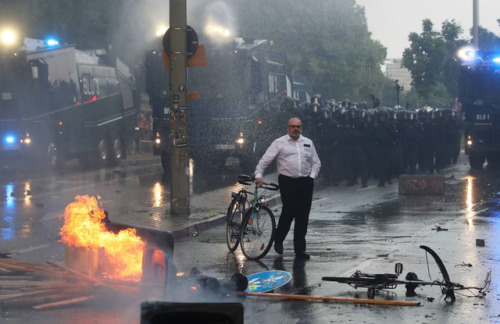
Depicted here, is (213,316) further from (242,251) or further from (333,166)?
(333,166)

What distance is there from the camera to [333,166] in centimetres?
2278

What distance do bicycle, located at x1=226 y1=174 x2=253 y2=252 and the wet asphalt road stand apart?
0.20 meters

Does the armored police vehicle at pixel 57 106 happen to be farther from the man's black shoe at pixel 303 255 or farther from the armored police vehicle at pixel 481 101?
the man's black shoe at pixel 303 255

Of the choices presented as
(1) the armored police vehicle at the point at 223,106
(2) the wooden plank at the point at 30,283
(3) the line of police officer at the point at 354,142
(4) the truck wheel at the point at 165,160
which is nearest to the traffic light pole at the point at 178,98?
(2) the wooden plank at the point at 30,283

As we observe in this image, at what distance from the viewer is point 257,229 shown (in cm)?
1121

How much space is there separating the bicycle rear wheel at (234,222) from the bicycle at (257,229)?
144 millimetres

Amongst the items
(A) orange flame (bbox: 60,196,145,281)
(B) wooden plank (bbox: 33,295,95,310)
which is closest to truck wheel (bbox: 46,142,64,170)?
(A) orange flame (bbox: 60,196,145,281)

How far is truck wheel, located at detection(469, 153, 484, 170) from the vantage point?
27.9 meters

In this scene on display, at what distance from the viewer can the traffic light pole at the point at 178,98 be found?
14.5 metres

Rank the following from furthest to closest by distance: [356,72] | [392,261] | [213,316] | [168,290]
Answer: [356,72] → [392,261] → [168,290] → [213,316]

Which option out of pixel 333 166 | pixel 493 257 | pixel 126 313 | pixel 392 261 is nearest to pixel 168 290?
pixel 126 313

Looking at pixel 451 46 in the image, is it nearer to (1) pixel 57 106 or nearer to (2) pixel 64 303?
(1) pixel 57 106

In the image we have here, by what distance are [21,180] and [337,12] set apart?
158ft

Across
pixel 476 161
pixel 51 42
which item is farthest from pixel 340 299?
pixel 51 42
